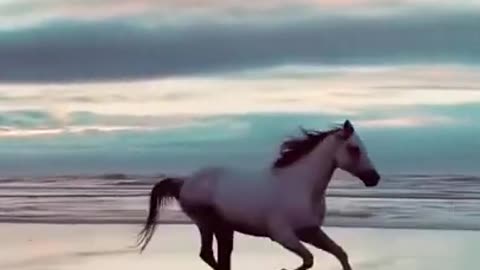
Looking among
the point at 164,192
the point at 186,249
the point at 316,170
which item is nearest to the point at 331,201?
the point at 186,249

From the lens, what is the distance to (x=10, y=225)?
6.58 metres

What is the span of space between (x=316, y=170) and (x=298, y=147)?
0.10 m

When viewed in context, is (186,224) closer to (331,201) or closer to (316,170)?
(331,201)

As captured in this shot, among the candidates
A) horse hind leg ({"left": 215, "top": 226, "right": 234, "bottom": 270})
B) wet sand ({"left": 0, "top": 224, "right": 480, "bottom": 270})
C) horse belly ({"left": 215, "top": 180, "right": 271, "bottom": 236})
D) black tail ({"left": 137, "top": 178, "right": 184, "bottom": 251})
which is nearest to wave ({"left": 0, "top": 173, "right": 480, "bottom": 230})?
wet sand ({"left": 0, "top": 224, "right": 480, "bottom": 270})

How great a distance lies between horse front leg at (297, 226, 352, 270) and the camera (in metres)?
3.69

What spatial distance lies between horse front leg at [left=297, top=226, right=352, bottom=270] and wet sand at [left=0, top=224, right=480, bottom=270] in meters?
1.10

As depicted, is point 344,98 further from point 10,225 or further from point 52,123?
point 10,225

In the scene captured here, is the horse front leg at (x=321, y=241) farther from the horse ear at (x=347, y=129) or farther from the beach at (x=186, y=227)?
the beach at (x=186, y=227)

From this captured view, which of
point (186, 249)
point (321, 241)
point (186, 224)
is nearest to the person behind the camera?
point (321, 241)

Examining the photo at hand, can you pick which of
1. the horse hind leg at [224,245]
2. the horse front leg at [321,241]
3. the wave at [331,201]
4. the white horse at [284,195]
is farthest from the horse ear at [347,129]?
the wave at [331,201]

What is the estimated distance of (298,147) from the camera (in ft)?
12.6

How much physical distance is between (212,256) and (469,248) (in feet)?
6.20

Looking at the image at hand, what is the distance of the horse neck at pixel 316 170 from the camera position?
12.3 ft

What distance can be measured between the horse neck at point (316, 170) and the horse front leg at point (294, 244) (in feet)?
0.48
